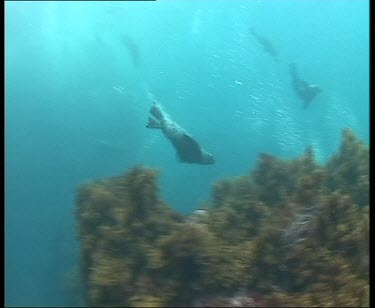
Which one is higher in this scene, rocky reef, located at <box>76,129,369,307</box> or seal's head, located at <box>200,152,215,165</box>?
seal's head, located at <box>200,152,215,165</box>

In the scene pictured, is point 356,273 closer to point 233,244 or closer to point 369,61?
point 233,244

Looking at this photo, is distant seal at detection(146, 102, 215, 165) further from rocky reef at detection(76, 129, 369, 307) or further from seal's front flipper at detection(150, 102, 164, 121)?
rocky reef at detection(76, 129, 369, 307)

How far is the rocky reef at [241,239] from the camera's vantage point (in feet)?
9.21

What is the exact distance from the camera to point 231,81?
9.34ft

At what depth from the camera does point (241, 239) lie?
2.94 metres

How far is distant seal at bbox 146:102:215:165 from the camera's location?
9.30ft

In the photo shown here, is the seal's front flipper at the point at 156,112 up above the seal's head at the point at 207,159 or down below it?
above

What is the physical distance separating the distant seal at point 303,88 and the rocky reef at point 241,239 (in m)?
0.30

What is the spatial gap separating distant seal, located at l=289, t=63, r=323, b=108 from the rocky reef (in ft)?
0.99

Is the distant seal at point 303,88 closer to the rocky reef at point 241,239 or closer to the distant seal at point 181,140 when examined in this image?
the rocky reef at point 241,239

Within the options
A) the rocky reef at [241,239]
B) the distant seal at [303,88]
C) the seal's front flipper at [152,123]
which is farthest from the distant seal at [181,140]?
the distant seal at [303,88]

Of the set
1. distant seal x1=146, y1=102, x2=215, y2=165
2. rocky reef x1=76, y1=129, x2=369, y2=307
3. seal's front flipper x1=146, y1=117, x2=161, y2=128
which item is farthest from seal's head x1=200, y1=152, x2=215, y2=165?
seal's front flipper x1=146, y1=117, x2=161, y2=128

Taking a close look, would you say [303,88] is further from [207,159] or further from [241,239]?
[241,239]
